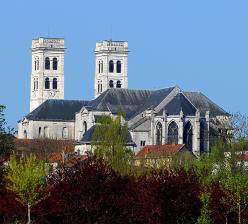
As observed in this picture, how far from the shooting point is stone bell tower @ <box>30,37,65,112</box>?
174125mm

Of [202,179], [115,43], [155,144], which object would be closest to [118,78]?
[115,43]

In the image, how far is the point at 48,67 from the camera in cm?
17638

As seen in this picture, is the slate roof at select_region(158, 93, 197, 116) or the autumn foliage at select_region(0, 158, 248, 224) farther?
the slate roof at select_region(158, 93, 197, 116)

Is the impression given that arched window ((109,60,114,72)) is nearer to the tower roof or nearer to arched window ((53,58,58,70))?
the tower roof

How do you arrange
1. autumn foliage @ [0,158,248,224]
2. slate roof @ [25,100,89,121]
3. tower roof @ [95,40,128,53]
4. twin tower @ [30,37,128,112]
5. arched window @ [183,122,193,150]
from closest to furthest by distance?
autumn foliage @ [0,158,248,224]
arched window @ [183,122,193,150]
slate roof @ [25,100,89,121]
twin tower @ [30,37,128,112]
tower roof @ [95,40,128,53]

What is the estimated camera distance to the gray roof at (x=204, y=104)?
436ft

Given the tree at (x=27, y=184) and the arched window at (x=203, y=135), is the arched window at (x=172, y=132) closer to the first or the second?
the arched window at (x=203, y=135)

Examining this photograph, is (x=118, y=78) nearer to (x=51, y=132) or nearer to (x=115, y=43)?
(x=115, y=43)

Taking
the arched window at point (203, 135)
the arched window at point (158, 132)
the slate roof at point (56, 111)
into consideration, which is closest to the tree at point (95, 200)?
the arched window at point (203, 135)

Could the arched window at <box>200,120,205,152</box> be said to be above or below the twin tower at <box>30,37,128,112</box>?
below

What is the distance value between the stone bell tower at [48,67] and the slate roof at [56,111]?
78.1ft

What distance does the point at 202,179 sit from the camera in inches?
2381

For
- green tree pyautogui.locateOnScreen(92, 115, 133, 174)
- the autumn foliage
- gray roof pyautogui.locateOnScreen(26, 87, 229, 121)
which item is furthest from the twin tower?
the autumn foliage

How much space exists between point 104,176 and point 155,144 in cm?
7474
